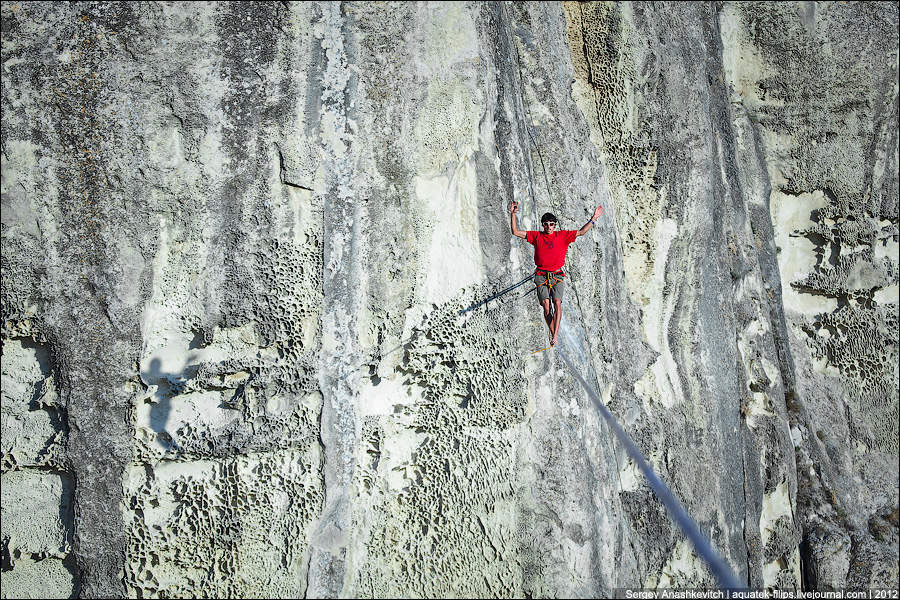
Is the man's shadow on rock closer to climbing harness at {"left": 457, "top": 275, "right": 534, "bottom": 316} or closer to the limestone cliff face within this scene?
the limestone cliff face

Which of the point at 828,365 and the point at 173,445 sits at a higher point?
the point at 828,365

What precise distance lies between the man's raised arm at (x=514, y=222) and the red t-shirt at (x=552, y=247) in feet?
0.13

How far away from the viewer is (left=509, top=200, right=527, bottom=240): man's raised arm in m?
2.80

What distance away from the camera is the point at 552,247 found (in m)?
2.85

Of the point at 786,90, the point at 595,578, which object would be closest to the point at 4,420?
the point at 595,578

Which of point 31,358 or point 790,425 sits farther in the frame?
point 790,425

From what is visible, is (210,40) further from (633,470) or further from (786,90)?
(786,90)

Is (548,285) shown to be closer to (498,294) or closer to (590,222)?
(498,294)

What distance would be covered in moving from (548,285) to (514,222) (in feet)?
1.04

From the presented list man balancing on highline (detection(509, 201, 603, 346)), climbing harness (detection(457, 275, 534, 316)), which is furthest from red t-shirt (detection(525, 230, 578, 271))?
climbing harness (detection(457, 275, 534, 316))

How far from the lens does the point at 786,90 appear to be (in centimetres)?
439

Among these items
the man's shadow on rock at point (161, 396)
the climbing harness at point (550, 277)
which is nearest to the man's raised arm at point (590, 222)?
the climbing harness at point (550, 277)

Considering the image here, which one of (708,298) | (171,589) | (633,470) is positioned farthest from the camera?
(708,298)

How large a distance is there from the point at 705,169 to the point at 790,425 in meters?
1.68
